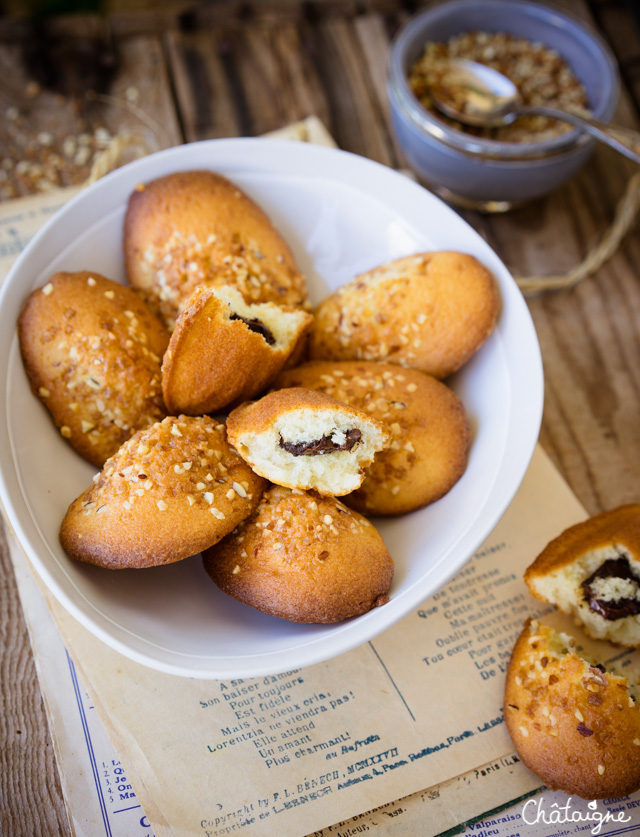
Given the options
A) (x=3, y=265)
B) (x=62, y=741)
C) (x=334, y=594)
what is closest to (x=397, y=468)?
(x=334, y=594)

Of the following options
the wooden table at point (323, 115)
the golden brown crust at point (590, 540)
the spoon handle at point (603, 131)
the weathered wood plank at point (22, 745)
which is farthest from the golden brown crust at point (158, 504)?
the spoon handle at point (603, 131)

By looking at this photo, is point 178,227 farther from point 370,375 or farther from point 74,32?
point 74,32

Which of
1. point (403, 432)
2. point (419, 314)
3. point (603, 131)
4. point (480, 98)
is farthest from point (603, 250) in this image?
point (403, 432)

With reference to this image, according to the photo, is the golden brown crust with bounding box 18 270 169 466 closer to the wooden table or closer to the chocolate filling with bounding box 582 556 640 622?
the wooden table

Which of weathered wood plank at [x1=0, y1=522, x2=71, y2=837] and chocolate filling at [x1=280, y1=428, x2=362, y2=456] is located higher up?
chocolate filling at [x1=280, y1=428, x2=362, y2=456]

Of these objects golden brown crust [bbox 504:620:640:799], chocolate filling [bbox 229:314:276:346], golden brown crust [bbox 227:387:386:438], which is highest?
chocolate filling [bbox 229:314:276:346]

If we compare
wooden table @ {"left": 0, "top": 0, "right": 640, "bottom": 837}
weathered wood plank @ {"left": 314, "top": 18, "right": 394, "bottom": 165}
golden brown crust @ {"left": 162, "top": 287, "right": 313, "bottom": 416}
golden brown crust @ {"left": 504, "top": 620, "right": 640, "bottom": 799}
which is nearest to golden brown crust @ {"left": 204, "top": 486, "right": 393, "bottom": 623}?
golden brown crust @ {"left": 162, "top": 287, "right": 313, "bottom": 416}
